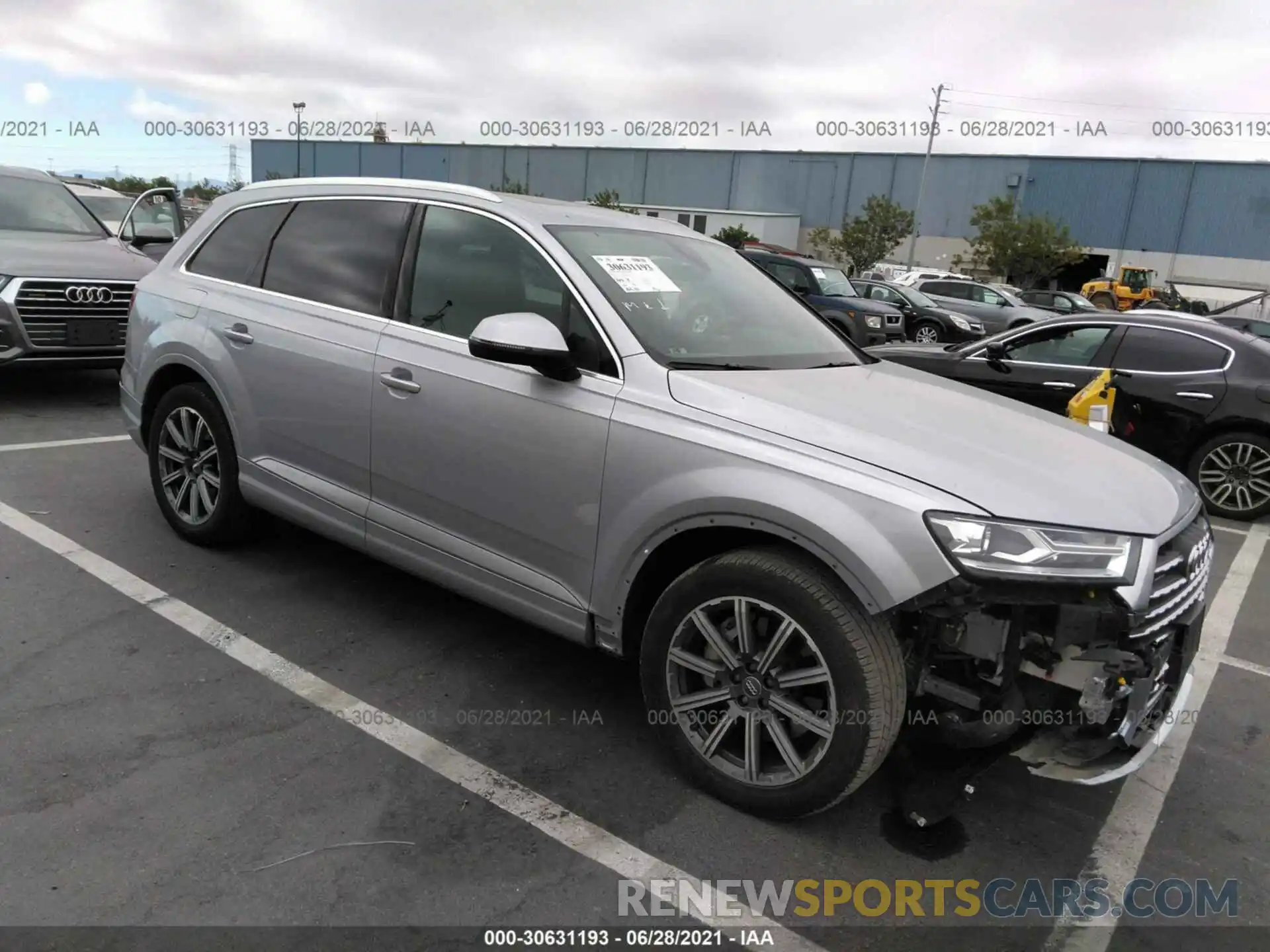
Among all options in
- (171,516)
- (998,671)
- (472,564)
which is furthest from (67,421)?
(998,671)

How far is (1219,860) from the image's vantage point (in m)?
2.88

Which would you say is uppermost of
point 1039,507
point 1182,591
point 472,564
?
point 1039,507

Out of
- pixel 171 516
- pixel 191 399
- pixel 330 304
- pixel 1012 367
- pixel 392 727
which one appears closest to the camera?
pixel 392 727

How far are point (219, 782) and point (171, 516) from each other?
2.28 metres

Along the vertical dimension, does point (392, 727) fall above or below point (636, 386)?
below

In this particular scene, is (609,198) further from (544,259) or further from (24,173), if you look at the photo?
(544,259)

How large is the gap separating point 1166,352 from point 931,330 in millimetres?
11958

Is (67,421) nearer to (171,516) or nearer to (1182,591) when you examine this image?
(171,516)

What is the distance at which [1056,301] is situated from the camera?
29188 millimetres

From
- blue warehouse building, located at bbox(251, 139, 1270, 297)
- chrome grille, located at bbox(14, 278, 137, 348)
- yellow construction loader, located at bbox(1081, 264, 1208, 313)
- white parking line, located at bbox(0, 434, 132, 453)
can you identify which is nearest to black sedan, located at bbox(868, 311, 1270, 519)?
white parking line, located at bbox(0, 434, 132, 453)

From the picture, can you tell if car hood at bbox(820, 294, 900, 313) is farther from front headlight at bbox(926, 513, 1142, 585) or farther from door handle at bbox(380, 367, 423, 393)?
front headlight at bbox(926, 513, 1142, 585)

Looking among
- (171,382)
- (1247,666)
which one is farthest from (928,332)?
(171,382)

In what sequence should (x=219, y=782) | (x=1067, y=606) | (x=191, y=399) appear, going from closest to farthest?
(x=1067, y=606), (x=219, y=782), (x=191, y=399)

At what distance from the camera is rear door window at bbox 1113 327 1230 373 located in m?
7.37
